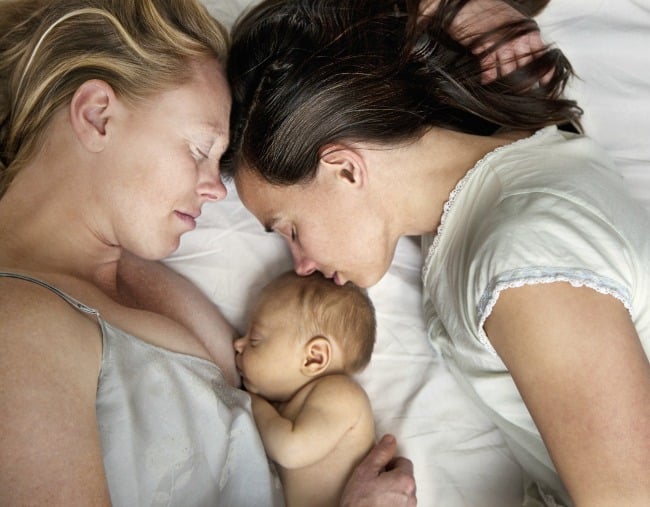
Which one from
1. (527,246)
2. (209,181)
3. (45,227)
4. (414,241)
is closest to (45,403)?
(45,227)

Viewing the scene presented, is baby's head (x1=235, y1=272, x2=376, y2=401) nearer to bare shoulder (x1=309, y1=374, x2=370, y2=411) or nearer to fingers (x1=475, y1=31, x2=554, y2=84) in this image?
bare shoulder (x1=309, y1=374, x2=370, y2=411)

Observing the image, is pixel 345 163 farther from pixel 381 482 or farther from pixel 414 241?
pixel 381 482

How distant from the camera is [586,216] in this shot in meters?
1.11

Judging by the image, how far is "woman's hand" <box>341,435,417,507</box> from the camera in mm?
1316

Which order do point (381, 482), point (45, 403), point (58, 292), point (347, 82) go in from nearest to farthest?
point (45, 403)
point (58, 292)
point (347, 82)
point (381, 482)

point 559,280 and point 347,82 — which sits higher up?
point 347,82

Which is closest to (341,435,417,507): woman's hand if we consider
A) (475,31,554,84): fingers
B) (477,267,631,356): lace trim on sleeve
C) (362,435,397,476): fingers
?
(362,435,397,476): fingers

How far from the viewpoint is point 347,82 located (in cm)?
122

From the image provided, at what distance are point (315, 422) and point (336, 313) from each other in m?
0.23

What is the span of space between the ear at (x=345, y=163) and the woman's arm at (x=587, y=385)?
36 cm

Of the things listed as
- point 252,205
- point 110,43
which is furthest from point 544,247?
point 110,43

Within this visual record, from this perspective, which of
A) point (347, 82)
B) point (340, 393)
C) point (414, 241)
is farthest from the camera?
point (414, 241)

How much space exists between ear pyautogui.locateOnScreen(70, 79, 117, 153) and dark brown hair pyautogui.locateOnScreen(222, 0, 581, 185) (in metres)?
0.23

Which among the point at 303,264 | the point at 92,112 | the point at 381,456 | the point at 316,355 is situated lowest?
the point at 381,456
